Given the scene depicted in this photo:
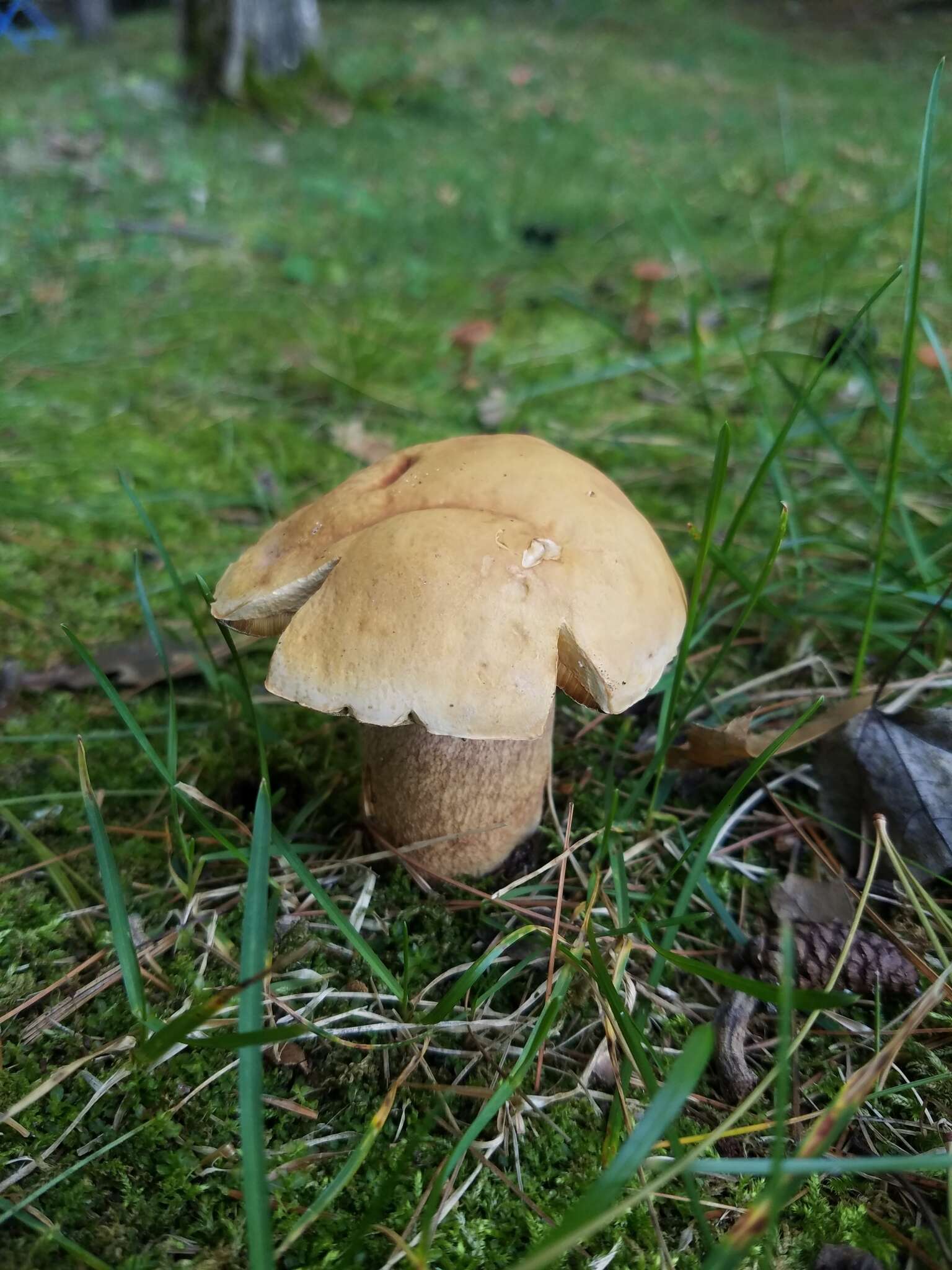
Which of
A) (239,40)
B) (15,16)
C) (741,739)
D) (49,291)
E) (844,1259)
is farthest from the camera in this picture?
(239,40)

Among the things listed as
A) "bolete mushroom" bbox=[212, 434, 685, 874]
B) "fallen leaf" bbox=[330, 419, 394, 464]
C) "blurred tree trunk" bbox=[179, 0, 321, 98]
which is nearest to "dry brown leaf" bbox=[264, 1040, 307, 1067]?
"bolete mushroom" bbox=[212, 434, 685, 874]

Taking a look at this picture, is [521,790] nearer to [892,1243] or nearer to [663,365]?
[892,1243]

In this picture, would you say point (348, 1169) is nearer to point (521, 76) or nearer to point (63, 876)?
point (63, 876)

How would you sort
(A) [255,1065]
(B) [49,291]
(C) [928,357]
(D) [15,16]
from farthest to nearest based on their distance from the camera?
(B) [49,291], (C) [928,357], (D) [15,16], (A) [255,1065]

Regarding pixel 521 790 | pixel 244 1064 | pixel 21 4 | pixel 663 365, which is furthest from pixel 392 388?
pixel 244 1064

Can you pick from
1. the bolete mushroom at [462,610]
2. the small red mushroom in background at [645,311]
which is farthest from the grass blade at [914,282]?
the small red mushroom in background at [645,311]

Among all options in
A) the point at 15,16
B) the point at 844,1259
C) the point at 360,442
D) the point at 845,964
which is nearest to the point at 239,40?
the point at 360,442

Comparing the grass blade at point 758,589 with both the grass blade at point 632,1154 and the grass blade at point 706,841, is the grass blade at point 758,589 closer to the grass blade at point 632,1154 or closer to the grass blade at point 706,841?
the grass blade at point 706,841
